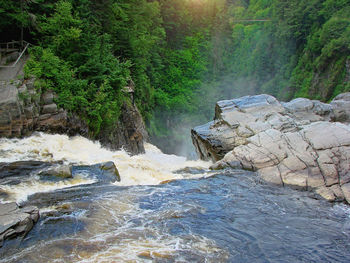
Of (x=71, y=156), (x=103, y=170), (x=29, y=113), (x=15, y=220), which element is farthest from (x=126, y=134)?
(x=15, y=220)

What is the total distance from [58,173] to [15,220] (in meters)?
3.09

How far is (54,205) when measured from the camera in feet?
24.6

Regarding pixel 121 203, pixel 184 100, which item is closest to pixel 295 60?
pixel 184 100

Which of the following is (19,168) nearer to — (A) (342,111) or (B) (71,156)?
(B) (71,156)

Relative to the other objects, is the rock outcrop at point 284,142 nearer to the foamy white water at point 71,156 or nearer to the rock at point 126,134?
the foamy white water at point 71,156

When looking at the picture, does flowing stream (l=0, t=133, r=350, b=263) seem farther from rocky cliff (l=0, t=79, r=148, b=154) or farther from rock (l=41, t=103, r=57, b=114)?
rock (l=41, t=103, r=57, b=114)

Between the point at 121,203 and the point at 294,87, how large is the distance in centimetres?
3914

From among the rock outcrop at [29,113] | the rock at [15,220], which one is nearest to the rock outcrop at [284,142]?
the rock outcrop at [29,113]

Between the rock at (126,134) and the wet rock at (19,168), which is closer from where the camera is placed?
the wet rock at (19,168)

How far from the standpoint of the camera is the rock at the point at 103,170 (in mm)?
9890

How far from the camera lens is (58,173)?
923 cm

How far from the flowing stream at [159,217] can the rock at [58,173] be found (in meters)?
0.24

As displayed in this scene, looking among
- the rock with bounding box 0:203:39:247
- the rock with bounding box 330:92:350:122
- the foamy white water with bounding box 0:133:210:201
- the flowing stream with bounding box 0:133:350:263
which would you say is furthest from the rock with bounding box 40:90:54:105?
the rock with bounding box 330:92:350:122

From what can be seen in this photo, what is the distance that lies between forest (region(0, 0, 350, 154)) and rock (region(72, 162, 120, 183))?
398cm
